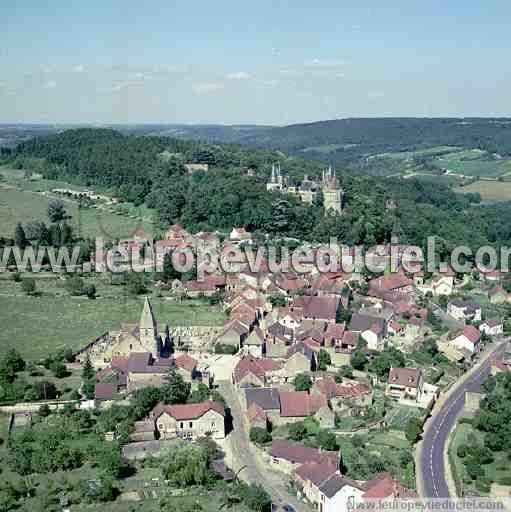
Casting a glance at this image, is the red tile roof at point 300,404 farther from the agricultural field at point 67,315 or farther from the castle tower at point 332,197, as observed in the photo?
the castle tower at point 332,197

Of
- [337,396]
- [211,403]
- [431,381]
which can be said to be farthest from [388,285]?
[211,403]

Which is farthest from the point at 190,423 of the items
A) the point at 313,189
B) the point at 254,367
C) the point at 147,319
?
the point at 313,189

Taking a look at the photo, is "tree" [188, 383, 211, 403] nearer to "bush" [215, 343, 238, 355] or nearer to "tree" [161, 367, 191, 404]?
"tree" [161, 367, 191, 404]

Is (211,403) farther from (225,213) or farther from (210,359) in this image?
(225,213)

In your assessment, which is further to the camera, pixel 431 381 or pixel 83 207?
pixel 83 207

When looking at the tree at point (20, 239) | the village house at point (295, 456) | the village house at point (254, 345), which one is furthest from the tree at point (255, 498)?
the tree at point (20, 239)

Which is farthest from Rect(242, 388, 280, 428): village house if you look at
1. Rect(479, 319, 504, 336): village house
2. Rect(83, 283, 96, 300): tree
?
Rect(83, 283, 96, 300): tree
